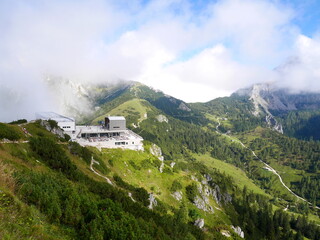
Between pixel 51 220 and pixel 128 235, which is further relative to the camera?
pixel 128 235

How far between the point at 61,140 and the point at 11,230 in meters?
59.7

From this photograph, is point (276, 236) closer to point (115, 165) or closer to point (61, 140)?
point (115, 165)

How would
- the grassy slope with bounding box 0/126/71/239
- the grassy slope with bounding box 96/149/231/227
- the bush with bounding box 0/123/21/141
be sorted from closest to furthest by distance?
the grassy slope with bounding box 0/126/71/239 → the bush with bounding box 0/123/21/141 → the grassy slope with bounding box 96/149/231/227

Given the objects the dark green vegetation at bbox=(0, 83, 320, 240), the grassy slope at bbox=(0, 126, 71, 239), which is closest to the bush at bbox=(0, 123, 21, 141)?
the dark green vegetation at bbox=(0, 83, 320, 240)

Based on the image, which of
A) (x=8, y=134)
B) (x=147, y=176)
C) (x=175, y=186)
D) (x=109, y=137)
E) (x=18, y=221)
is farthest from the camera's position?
(x=109, y=137)

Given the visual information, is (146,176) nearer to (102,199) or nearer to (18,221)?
(102,199)

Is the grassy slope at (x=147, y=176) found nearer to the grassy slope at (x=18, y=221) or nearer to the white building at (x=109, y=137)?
the white building at (x=109, y=137)

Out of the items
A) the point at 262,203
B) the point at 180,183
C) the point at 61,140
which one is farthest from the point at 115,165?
the point at 262,203

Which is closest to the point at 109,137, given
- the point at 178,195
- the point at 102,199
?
the point at 178,195

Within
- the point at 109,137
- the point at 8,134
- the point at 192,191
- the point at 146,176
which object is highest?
the point at 109,137

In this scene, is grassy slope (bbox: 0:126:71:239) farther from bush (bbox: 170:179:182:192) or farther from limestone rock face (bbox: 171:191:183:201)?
bush (bbox: 170:179:182:192)

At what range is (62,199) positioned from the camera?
23.0m

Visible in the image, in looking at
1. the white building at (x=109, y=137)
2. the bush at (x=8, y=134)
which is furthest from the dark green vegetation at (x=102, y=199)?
the white building at (x=109, y=137)

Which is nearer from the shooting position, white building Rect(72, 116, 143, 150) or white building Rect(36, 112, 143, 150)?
white building Rect(72, 116, 143, 150)
